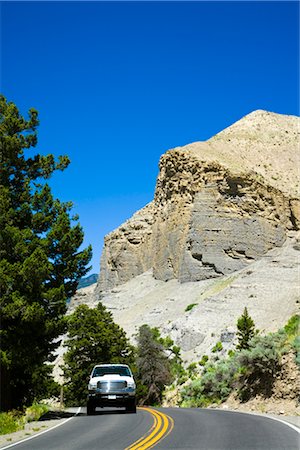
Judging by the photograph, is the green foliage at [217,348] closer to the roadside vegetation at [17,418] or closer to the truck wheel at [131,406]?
the truck wheel at [131,406]

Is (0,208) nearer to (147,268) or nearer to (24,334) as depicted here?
(24,334)

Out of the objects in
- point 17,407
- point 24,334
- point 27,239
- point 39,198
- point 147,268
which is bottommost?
point 17,407

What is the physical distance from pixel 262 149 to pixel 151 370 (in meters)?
73.0

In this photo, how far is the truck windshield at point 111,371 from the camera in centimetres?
2177

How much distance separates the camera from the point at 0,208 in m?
20.0

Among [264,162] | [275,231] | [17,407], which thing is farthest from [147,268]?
[17,407]

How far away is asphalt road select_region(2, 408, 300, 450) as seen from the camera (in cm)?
1091

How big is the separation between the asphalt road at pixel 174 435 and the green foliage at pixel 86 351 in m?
28.8

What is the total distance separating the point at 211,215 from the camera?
83.6 m

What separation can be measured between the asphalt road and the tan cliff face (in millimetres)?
64611

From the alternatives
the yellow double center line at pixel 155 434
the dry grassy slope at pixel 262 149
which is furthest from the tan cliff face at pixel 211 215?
the yellow double center line at pixel 155 434

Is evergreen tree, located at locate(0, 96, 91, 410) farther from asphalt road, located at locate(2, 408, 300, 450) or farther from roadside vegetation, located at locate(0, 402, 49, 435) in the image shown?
asphalt road, located at locate(2, 408, 300, 450)

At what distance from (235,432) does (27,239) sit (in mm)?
11001

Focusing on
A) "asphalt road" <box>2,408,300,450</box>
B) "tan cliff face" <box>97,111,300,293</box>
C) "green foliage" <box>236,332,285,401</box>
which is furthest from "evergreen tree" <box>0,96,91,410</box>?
"tan cliff face" <box>97,111,300,293</box>
